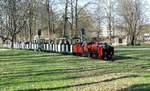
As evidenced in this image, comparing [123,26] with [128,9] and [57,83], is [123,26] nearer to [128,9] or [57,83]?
[128,9]

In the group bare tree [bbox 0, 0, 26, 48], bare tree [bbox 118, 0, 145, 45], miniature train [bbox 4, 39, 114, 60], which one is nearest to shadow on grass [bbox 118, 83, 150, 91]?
miniature train [bbox 4, 39, 114, 60]

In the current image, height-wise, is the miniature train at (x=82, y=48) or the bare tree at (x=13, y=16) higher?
the bare tree at (x=13, y=16)

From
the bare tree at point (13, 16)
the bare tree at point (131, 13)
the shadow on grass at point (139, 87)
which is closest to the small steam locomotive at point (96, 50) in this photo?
the shadow on grass at point (139, 87)

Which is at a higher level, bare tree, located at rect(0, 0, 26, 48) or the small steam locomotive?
bare tree, located at rect(0, 0, 26, 48)

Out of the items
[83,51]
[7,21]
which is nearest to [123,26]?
[7,21]

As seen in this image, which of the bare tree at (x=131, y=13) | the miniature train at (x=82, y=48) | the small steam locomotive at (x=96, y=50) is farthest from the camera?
the bare tree at (x=131, y=13)

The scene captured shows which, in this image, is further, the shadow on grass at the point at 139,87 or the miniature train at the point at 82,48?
the miniature train at the point at 82,48

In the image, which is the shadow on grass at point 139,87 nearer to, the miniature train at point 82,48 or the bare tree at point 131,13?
the miniature train at point 82,48

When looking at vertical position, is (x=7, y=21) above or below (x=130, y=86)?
above

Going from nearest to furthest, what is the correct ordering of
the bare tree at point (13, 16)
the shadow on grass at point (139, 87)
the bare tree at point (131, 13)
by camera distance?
the shadow on grass at point (139, 87) → the bare tree at point (13, 16) → the bare tree at point (131, 13)

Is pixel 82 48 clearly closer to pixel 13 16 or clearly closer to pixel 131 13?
pixel 13 16

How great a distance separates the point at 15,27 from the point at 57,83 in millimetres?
53166

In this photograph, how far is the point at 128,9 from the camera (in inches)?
4117

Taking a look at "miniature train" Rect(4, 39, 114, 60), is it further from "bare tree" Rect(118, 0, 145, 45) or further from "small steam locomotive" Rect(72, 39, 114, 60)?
"bare tree" Rect(118, 0, 145, 45)
